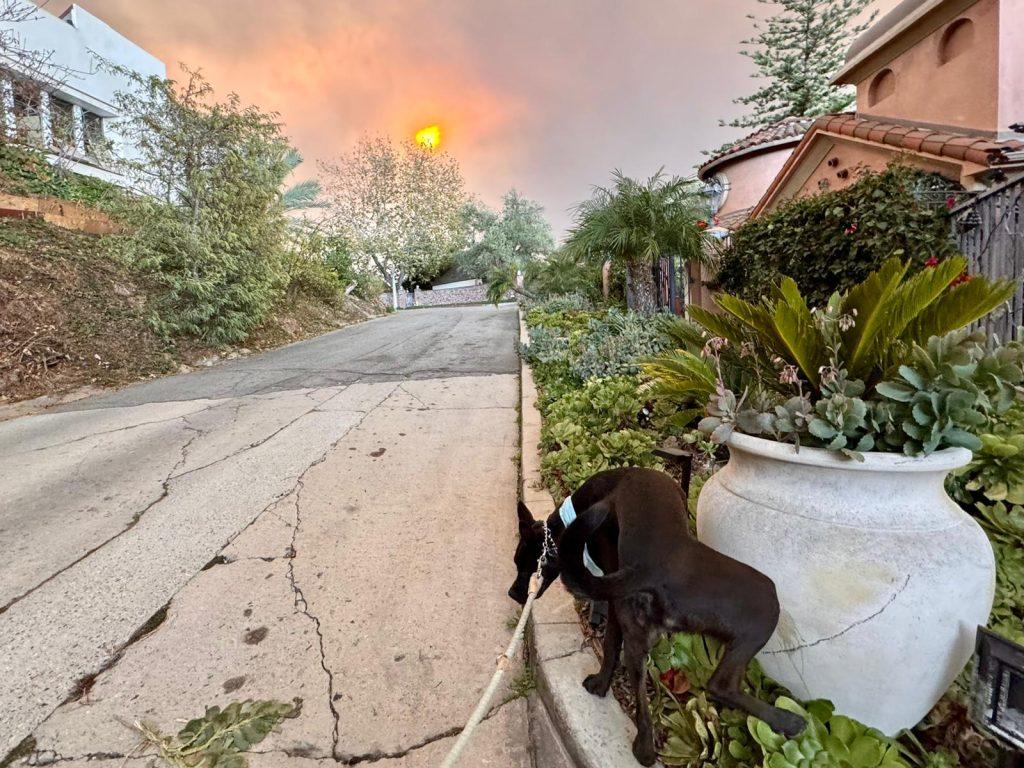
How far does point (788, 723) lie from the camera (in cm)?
121

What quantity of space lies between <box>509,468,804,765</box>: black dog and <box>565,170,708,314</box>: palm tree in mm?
6462

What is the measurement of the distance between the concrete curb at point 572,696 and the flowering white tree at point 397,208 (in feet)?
90.8

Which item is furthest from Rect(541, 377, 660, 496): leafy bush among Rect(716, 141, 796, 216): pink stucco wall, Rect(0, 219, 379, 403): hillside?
Rect(716, 141, 796, 216): pink stucco wall

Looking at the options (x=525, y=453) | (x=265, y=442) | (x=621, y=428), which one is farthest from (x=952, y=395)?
(x=265, y=442)

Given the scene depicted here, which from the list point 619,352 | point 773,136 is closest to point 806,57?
point 773,136

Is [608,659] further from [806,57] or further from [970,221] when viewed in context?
[806,57]

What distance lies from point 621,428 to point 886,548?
2692 mm

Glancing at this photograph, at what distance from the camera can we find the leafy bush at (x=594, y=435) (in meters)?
3.26

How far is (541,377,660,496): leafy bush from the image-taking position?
3264mm

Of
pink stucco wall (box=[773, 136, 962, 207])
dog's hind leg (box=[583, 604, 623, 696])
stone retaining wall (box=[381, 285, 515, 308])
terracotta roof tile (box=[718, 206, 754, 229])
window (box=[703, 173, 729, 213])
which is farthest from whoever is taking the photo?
stone retaining wall (box=[381, 285, 515, 308])

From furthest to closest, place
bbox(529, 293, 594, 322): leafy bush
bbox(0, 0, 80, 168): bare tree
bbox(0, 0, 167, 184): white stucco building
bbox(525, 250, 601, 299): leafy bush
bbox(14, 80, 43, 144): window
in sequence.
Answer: bbox(525, 250, 601, 299): leafy bush → bbox(529, 293, 594, 322): leafy bush → bbox(0, 0, 167, 184): white stucco building → bbox(14, 80, 43, 144): window → bbox(0, 0, 80, 168): bare tree

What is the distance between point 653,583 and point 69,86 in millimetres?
11564

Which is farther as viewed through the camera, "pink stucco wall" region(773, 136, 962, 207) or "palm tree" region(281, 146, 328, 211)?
"palm tree" region(281, 146, 328, 211)

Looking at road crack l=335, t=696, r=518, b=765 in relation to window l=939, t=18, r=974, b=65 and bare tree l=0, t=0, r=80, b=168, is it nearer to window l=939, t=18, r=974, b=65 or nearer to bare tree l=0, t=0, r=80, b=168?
bare tree l=0, t=0, r=80, b=168
